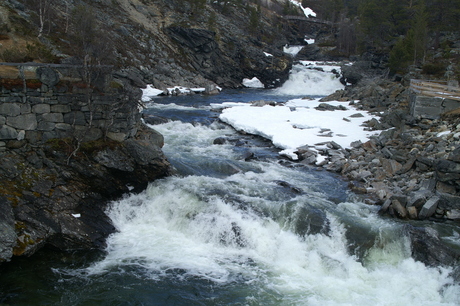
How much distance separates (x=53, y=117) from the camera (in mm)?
11609

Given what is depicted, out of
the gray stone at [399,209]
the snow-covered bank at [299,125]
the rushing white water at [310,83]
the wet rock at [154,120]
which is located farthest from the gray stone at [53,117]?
the rushing white water at [310,83]

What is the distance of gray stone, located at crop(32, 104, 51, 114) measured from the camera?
11.3 metres

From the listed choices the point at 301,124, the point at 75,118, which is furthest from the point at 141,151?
the point at 301,124

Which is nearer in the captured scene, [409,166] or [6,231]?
[6,231]

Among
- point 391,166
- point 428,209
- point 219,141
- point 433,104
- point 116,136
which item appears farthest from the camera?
point 219,141

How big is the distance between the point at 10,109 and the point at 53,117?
1202mm

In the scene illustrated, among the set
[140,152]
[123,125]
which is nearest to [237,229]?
[140,152]

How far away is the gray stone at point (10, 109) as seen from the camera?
35.4 feet

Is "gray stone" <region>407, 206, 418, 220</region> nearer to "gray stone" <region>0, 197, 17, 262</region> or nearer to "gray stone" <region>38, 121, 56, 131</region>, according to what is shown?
"gray stone" <region>0, 197, 17, 262</region>

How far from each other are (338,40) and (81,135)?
260 ft

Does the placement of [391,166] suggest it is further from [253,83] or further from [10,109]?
[253,83]

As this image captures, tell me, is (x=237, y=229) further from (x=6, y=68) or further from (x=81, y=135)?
(x=6, y=68)

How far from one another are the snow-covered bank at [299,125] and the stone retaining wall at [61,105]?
9.42 metres

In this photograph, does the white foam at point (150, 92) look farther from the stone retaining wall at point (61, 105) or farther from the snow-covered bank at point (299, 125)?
the stone retaining wall at point (61, 105)
